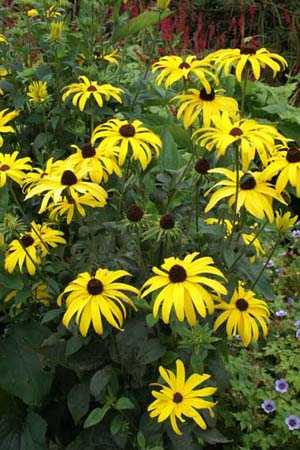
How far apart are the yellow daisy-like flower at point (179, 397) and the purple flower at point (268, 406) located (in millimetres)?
604

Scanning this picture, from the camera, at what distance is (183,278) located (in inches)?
52.6

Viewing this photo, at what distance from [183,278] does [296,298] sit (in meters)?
1.40

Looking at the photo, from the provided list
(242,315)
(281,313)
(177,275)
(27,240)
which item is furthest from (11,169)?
(281,313)

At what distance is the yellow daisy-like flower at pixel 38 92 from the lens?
6.50 feet

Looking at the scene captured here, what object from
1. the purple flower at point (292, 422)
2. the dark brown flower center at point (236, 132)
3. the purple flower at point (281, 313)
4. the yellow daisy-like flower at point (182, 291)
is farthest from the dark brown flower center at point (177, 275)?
the purple flower at point (281, 313)

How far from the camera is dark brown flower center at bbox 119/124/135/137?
1.56m

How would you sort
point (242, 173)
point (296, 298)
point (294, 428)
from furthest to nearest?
point (296, 298) → point (294, 428) → point (242, 173)

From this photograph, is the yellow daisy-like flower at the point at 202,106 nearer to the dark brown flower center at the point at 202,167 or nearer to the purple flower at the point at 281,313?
the dark brown flower center at the point at 202,167

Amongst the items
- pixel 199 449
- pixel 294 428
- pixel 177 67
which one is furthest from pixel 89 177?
pixel 294 428

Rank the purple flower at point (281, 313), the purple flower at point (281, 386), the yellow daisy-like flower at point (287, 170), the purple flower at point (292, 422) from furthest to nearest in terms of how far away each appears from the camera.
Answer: the purple flower at point (281, 313) < the purple flower at point (281, 386) < the purple flower at point (292, 422) < the yellow daisy-like flower at point (287, 170)

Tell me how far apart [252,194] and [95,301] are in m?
0.38

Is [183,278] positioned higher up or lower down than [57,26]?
lower down

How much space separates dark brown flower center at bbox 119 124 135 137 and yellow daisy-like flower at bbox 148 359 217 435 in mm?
496

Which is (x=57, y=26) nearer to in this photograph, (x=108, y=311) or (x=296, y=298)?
(x=108, y=311)
